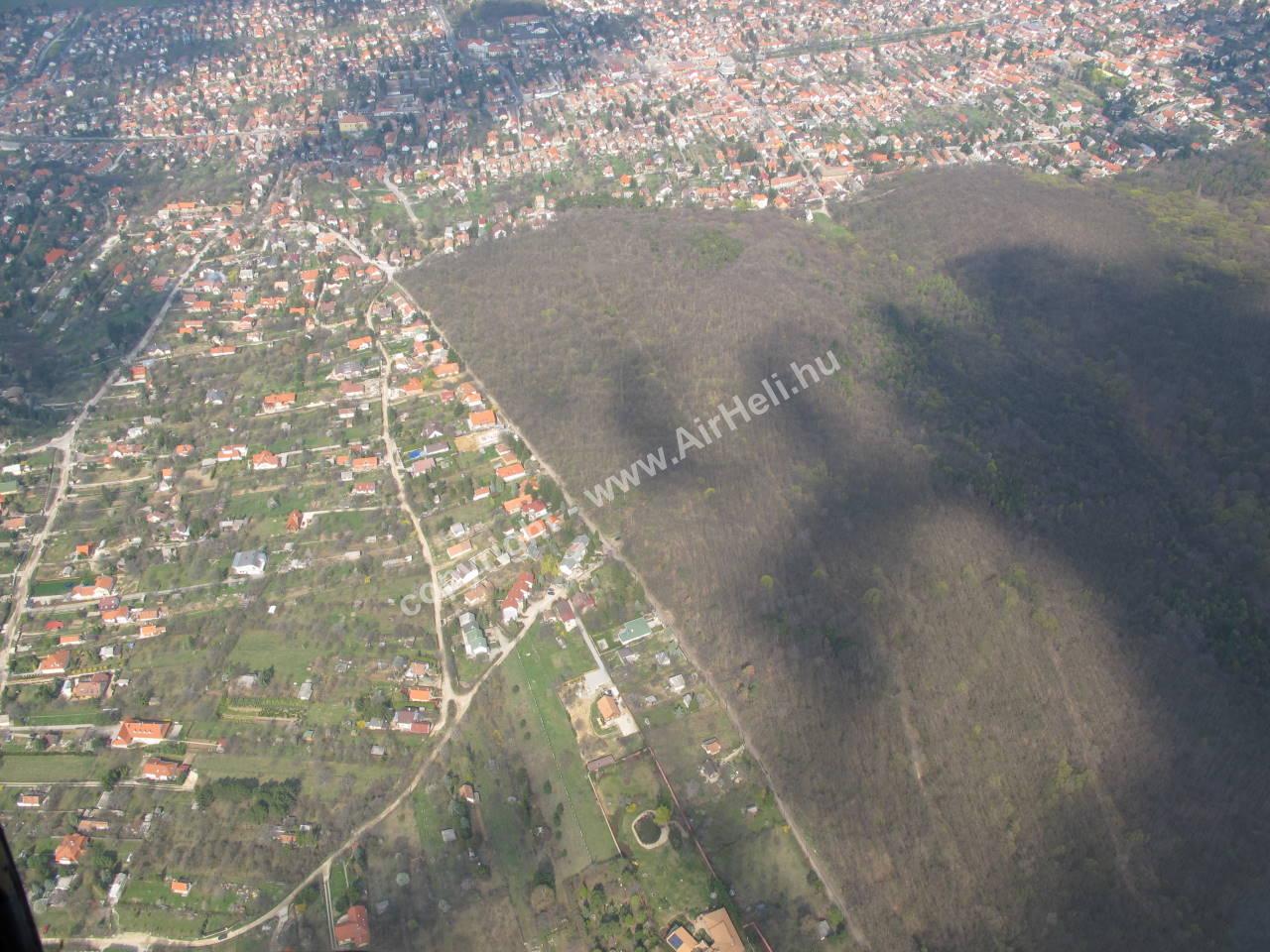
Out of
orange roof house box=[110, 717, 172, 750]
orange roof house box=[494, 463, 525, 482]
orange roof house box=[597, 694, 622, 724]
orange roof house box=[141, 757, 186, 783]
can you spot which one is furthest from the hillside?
orange roof house box=[110, 717, 172, 750]

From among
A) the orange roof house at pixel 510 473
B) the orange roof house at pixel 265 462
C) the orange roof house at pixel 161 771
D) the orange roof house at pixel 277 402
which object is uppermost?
the orange roof house at pixel 277 402

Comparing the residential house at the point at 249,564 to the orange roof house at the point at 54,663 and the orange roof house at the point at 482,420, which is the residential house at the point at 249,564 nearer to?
the orange roof house at the point at 54,663

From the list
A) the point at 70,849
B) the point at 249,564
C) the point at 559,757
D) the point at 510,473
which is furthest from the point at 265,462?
the point at 559,757

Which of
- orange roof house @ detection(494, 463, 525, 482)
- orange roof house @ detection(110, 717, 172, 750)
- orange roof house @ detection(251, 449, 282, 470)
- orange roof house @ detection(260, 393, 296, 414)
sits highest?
orange roof house @ detection(260, 393, 296, 414)

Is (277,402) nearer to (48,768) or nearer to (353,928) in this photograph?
(48,768)

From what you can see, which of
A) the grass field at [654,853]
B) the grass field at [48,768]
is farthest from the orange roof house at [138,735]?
the grass field at [654,853]

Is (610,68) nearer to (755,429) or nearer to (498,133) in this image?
(498,133)

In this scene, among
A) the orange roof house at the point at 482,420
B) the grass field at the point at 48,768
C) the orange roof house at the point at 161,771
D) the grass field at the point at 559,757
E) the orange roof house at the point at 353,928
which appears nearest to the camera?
the orange roof house at the point at 353,928

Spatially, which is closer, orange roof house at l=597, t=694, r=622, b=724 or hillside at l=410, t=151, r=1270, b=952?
hillside at l=410, t=151, r=1270, b=952

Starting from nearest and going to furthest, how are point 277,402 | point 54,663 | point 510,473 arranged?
point 54,663 → point 510,473 → point 277,402

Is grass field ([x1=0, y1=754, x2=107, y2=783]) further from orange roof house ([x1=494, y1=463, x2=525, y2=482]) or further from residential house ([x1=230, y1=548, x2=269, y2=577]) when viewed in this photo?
orange roof house ([x1=494, y1=463, x2=525, y2=482])
